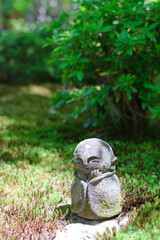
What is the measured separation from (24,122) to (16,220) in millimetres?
3473

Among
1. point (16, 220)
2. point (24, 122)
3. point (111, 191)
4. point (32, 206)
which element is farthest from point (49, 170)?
point (24, 122)

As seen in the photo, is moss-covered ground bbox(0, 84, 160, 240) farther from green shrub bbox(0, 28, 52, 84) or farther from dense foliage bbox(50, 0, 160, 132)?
green shrub bbox(0, 28, 52, 84)

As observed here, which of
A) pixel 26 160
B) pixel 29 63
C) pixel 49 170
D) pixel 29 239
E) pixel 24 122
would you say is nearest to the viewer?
pixel 29 239

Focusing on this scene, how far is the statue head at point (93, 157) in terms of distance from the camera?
2.63 meters

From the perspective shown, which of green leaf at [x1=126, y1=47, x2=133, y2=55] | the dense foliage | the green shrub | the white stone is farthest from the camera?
the green shrub

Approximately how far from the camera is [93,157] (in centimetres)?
264

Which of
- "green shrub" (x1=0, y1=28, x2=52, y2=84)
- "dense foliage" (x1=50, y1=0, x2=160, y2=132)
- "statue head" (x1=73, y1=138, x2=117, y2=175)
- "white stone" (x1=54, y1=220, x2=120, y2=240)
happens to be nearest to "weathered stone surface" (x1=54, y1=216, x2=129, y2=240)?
"white stone" (x1=54, y1=220, x2=120, y2=240)

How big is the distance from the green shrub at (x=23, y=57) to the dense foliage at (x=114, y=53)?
424 centimetres

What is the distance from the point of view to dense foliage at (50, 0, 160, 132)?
12.8 feet

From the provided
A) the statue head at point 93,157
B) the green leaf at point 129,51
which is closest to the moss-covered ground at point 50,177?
the statue head at point 93,157

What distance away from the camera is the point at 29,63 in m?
9.36

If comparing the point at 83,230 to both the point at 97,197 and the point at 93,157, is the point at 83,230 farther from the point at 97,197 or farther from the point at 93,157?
the point at 93,157

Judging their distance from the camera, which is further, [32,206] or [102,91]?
[102,91]

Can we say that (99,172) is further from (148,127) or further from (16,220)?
(148,127)
